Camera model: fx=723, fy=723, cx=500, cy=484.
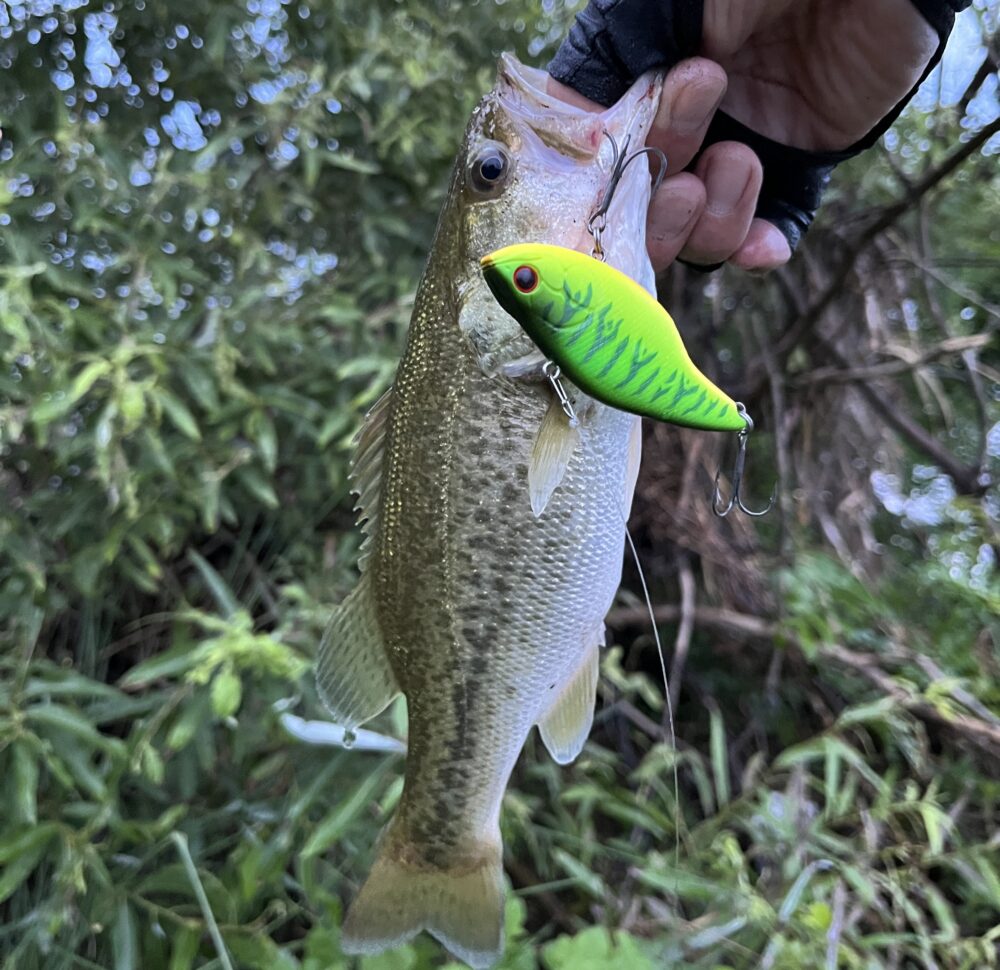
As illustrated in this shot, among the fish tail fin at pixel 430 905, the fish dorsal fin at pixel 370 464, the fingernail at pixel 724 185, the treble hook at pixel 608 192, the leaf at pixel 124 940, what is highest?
the fingernail at pixel 724 185

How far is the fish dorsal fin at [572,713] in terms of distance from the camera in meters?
1.04

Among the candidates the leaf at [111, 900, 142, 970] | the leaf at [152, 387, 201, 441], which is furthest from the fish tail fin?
the leaf at [152, 387, 201, 441]

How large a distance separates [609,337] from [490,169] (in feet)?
1.38

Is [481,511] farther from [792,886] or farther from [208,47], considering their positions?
[208,47]

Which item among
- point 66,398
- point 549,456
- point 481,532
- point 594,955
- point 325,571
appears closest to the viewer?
point 549,456

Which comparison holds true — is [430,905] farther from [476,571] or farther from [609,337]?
[609,337]

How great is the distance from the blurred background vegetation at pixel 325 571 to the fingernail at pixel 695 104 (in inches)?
31.8

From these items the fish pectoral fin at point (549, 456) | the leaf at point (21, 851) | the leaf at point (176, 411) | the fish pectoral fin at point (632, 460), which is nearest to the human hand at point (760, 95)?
the fish pectoral fin at point (632, 460)

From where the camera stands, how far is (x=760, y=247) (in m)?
1.19

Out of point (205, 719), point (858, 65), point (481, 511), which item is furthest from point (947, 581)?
point (205, 719)

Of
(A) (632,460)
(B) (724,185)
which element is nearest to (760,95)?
(B) (724,185)

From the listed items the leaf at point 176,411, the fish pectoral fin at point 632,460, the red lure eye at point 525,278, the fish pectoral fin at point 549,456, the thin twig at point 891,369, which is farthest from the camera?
the thin twig at point 891,369

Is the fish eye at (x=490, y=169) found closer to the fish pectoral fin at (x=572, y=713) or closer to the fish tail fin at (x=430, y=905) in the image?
the fish pectoral fin at (x=572, y=713)

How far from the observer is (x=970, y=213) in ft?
8.42
